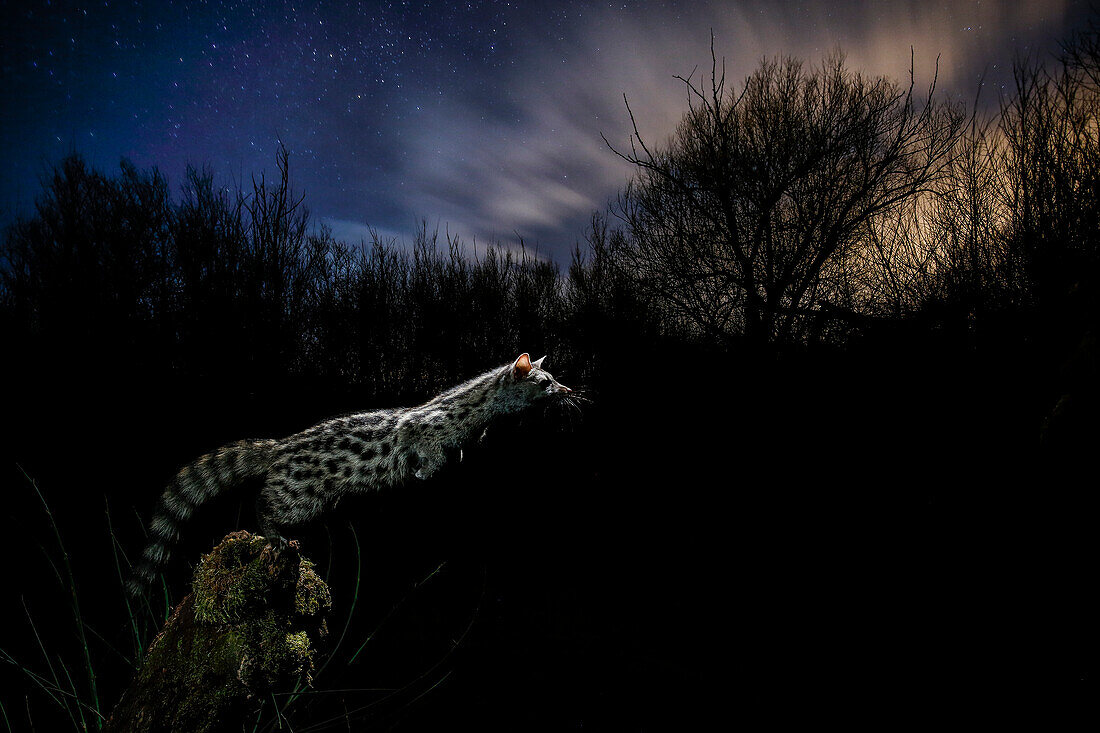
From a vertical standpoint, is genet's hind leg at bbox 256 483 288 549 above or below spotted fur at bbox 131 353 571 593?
below

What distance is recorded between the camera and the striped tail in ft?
9.64

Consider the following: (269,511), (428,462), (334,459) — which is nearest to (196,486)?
(269,511)

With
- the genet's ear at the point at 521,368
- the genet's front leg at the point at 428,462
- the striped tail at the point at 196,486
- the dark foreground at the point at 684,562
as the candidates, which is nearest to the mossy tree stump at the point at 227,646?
the dark foreground at the point at 684,562

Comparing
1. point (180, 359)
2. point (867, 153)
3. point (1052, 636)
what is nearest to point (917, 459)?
point (1052, 636)

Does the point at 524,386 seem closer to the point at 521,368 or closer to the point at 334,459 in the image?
the point at 521,368

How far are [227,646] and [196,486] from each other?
119 inches

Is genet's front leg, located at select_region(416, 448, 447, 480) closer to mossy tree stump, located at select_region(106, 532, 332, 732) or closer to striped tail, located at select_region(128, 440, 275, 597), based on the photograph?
striped tail, located at select_region(128, 440, 275, 597)

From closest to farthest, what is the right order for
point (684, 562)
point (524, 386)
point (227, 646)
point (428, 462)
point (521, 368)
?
point (227, 646) < point (428, 462) < point (521, 368) < point (524, 386) < point (684, 562)

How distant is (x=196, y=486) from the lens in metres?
3.39

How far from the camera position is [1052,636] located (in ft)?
10.7

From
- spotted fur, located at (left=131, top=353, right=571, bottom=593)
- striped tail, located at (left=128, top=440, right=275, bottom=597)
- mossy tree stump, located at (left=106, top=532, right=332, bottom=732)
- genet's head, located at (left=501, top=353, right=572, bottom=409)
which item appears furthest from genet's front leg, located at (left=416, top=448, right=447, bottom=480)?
mossy tree stump, located at (left=106, top=532, right=332, bottom=732)

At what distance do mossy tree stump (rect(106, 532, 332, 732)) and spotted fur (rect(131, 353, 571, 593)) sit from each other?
2.21m

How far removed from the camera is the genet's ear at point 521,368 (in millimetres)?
4512

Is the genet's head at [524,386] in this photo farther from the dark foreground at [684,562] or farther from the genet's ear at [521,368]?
the dark foreground at [684,562]
